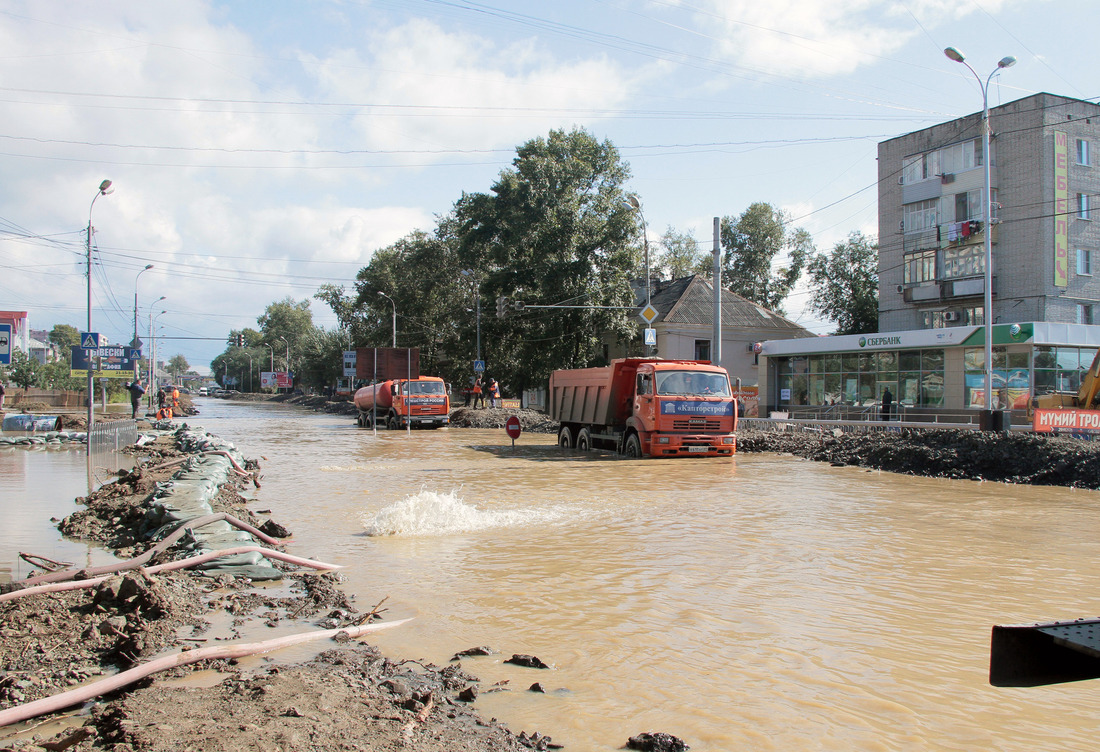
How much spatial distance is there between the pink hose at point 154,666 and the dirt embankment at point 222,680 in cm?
6

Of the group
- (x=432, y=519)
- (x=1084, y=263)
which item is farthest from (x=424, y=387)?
(x=1084, y=263)

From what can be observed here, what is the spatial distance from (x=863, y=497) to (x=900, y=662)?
8.73 metres

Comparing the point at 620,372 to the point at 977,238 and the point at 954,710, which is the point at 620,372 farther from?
the point at 977,238

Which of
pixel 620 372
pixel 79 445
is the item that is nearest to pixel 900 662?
pixel 620 372

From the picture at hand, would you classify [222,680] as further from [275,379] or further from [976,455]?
[275,379]

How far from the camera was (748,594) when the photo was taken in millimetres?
6508

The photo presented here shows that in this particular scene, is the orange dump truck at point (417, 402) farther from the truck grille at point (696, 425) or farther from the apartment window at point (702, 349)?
the truck grille at point (696, 425)

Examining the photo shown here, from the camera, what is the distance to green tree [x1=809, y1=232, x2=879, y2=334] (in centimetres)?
5481

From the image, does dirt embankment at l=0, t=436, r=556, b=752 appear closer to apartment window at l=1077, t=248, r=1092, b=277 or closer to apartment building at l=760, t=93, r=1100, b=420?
apartment building at l=760, t=93, r=1100, b=420

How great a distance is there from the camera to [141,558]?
6.65m

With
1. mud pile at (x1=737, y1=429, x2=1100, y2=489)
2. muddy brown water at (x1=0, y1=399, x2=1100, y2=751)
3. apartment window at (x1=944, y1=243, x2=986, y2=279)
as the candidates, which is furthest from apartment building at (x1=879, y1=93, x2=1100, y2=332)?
muddy brown water at (x1=0, y1=399, x2=1100, y2=751)

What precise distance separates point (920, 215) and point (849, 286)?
14.6m

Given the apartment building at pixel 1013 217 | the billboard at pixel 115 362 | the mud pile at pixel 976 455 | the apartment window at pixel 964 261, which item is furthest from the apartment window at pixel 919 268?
the billboard at pixel 115 362

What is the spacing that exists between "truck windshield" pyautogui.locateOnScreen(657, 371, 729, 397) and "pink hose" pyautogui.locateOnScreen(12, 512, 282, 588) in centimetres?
1141
